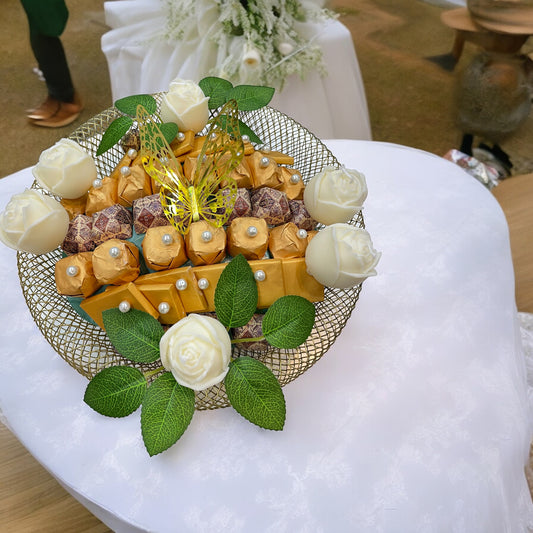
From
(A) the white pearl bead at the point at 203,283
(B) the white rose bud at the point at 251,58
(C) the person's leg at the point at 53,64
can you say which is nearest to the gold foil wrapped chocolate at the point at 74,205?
(A) the white pearl bead at the point at 203,283

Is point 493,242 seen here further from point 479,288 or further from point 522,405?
point 522,405

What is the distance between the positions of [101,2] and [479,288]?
9.55 feet

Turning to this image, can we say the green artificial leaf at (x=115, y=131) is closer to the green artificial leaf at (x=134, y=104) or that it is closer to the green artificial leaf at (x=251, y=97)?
the green artificial leaf at (x=134, y=104)

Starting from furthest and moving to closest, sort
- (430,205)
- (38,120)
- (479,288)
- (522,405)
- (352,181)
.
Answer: (38,120) < (430,205) < (479,288) < (522,405) < (352,181)

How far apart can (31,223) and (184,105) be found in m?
0.29

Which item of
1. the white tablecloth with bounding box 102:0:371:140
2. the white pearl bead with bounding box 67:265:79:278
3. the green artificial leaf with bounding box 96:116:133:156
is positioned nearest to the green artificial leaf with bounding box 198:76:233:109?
the green artificial leaf with bounding box 96:116:133:156

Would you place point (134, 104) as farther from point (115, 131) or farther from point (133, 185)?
point (133, 185)

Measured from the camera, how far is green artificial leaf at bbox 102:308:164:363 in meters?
0.59

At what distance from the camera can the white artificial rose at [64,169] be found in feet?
2.15

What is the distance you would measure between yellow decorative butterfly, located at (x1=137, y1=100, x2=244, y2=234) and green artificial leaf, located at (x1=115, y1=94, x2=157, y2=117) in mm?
112

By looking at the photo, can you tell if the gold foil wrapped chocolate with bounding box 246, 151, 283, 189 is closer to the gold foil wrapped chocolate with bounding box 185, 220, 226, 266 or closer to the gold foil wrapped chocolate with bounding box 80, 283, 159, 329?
the gold foil wrapped chocolate with bounding box 185, 220, 226, 266

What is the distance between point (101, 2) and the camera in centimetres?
291

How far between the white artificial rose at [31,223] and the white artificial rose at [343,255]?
1.06ft

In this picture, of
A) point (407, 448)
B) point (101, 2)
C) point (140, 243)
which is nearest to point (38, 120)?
point (101, 2)
